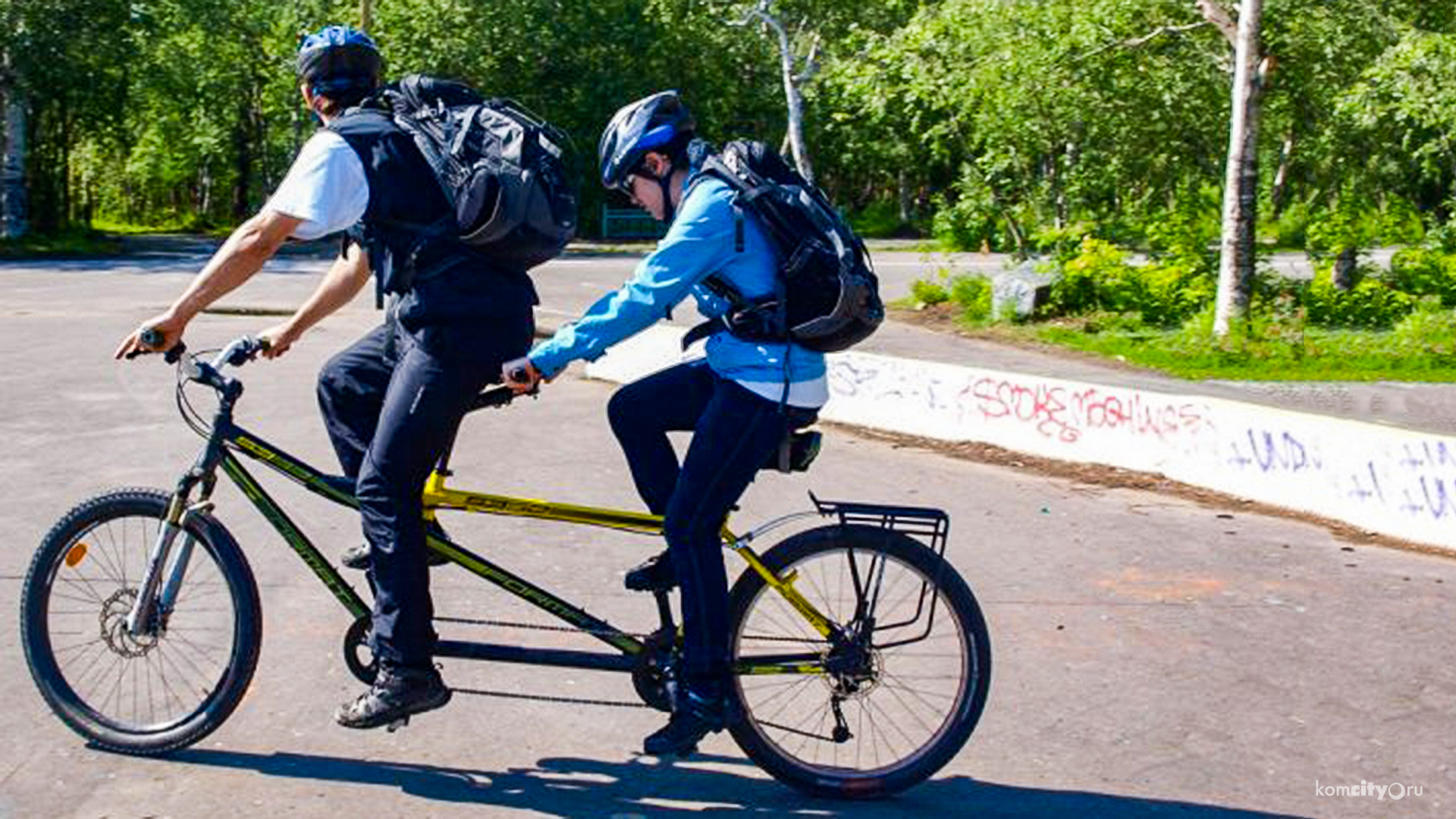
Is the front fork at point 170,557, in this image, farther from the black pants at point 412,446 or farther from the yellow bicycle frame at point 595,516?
the yellow bicycle frame at point 595,516

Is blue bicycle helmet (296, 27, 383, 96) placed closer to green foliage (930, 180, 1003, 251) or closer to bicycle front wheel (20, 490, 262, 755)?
bicycle front wheel (20, 490, 262, 755)

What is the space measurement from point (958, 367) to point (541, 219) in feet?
21.9

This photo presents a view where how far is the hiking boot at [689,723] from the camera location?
465 centimetres

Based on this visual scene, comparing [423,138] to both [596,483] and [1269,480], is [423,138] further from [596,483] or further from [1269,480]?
[1269,480]

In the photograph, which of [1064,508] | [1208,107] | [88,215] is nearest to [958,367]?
[1064,508]

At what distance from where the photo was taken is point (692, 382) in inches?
185

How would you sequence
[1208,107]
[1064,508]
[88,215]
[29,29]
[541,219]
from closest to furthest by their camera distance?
[541,219] < [1064,508] < [1208,107] < [29,29] < [88,215]

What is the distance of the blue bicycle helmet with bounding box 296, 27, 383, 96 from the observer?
186 inches

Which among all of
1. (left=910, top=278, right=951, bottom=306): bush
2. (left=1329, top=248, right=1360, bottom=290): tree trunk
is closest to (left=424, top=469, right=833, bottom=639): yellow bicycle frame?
(left=1329, top=248, right=1360, bottom=290): tree trunk

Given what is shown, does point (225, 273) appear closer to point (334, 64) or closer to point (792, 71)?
point (334, 64)

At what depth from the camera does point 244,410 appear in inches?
454

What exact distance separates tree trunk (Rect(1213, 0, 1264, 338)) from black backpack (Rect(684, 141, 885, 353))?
12.2 m

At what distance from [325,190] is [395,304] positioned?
0.45 meters

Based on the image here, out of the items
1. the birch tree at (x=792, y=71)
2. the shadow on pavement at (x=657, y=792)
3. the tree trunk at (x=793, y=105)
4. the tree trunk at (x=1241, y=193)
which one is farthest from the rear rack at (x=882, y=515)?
the tree trunk at (x=793, y=105)
